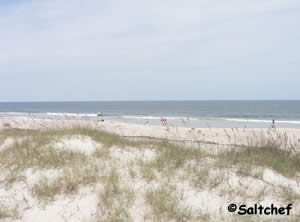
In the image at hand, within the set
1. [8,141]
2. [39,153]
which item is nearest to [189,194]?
[39,153]

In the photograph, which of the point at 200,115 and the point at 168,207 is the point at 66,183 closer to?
the point at 168,207

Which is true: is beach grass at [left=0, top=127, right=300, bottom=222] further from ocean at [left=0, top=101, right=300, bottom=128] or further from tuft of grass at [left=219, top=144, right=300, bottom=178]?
ocean at [left=0, top=101, right=300, bottom=128]

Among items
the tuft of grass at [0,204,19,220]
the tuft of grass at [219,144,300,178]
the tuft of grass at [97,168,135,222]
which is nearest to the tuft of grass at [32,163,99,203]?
the tuft of grass at [97,168,135,222]

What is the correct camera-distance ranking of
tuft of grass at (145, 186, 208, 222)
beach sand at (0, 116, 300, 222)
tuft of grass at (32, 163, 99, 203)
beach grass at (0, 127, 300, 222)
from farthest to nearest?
tuft of grass at (32, 163, 99, 203) → beach grass at (0, 127, 300, 222) → beach sand at (0, 116, 300, 222) → tuft of grass at (145, 186, 208, 222)

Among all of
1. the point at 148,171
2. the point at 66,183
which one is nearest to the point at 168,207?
the point at 148,171

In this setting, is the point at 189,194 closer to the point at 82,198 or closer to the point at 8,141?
the point at 82,198

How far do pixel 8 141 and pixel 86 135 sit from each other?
191 centimetres

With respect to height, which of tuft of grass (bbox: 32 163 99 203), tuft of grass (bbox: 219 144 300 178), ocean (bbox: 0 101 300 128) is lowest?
ocean (bbox: 0 101 300 128)

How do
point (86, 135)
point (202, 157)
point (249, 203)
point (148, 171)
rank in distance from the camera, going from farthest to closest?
point (86, 135), point (202, 157), point (148, 171), point (249, 203)

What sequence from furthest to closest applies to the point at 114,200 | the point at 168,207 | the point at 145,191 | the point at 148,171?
the point at 148,171
the point at 145,191
the point at 114,200
the point at 168,207

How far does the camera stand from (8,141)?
8469mm

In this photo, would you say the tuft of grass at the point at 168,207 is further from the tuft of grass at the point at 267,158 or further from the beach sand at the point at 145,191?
the tuft of grass at the point at 267,158

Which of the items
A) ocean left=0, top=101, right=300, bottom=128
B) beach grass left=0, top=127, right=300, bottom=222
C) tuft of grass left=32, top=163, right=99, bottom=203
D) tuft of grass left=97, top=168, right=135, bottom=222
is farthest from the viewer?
ocean left=0, top=101, right=300, bottom=128

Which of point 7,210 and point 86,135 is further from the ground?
point 86,135
